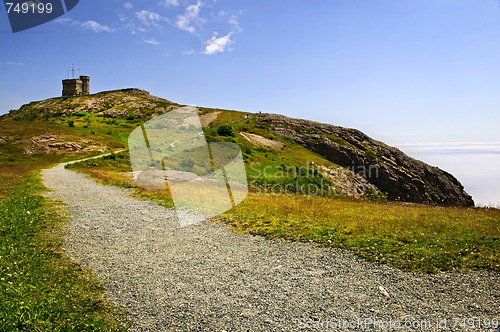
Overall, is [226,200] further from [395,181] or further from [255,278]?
[395,181]

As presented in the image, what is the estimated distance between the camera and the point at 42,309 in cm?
856

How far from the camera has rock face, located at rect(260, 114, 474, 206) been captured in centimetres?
7506

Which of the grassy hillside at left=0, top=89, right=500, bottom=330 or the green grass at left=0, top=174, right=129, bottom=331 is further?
the grassy hillside at left=0, top=89, right=500, bottom=330

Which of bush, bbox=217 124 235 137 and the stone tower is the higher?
the stone tower

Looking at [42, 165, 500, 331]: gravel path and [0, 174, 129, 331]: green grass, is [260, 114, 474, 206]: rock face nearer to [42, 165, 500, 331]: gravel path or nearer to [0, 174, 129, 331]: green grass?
[42, 165, 500, 331]: gravel path

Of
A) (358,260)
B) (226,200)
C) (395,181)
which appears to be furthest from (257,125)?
(358,260)

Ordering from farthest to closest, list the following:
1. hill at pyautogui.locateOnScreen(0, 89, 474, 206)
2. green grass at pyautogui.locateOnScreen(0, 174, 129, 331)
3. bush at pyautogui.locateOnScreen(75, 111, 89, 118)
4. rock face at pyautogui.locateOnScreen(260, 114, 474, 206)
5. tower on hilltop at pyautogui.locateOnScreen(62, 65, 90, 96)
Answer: tower on hilltop at pyautogui.locateOnScreen(62, 65, 90, 96) < bush at pyautogui.locateOnScreen(75, 111, 89, 118) < rock face at pyautogui.locateOnScreen(260, 114, 474, 206) < hill at pyautogui.locateOnScreen(0, 89, 474, 206) < green grass at pyautogui.locateOnScreen(0, 174, 129, 331)

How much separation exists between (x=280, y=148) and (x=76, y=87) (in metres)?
109

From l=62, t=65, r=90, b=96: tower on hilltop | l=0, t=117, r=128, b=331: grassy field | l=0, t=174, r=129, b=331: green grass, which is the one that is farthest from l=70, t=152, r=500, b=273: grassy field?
l=62, t=65, r=90, b=96: tower on hilltop

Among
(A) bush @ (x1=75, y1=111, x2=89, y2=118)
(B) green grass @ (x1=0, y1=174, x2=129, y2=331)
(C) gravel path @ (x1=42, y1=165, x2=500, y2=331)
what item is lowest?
(C) gravel path @ (x1=42, y1=165, x2=500, y2=331)

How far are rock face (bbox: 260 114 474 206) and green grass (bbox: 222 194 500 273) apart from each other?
5379 centimetres

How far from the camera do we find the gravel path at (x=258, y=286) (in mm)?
8508

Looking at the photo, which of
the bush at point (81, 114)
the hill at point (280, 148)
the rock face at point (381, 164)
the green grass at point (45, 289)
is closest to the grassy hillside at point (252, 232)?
the green grass at point (45, 289)

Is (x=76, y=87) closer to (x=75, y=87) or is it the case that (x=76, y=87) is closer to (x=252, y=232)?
(x=75, y=87)
